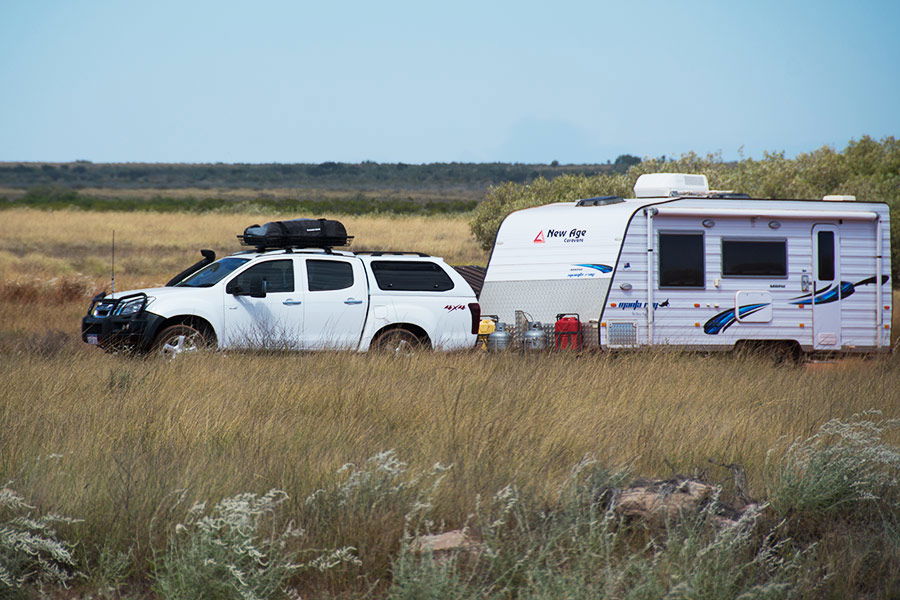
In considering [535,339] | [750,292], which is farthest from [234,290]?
[750,292]

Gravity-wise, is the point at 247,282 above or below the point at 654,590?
above

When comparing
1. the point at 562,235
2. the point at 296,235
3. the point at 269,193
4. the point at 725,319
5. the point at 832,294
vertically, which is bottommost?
the point at 725,319

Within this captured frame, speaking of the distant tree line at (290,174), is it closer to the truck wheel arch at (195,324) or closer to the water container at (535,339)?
the water container at (535,339)

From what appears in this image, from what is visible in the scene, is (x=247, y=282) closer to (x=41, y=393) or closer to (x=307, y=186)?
(x=41, y=393)

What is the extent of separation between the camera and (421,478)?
6539 millimetres

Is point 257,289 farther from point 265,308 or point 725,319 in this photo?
point 725,319

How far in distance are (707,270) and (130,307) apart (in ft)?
24.5

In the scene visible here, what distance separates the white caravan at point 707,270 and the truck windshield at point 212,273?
410 cm

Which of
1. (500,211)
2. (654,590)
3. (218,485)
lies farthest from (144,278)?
(654,590)

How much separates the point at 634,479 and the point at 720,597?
180 centimetres

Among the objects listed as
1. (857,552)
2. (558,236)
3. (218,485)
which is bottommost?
(857,552)

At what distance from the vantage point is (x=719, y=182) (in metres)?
35.2

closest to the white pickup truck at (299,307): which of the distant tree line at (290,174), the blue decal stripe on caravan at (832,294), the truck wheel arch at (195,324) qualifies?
the truck wheel arch at (195,324)

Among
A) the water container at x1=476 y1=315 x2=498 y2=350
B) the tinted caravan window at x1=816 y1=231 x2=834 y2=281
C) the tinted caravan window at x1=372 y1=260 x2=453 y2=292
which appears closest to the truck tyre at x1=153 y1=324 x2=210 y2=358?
the tinted caravan window at x1=372 y1=260 x2=453 y2=292
